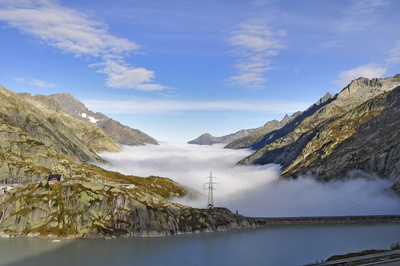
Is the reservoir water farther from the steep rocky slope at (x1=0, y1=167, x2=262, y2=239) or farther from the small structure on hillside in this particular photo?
the small structure on hillside

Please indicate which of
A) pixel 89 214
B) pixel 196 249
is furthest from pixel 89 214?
pixel 196 249

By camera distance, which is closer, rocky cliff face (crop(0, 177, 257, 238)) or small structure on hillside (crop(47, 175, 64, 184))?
rocky cliff face (crop(0, 177, 257, 238))

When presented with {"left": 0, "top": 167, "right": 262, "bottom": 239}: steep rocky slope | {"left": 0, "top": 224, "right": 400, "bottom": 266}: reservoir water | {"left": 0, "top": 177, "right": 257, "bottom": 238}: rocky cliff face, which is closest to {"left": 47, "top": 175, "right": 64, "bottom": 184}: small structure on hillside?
{"left": 0, "top": 167, "right": 262, "bottom": 239}: steep rocky slope

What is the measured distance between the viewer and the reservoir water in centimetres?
11462

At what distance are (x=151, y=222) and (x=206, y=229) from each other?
106ft

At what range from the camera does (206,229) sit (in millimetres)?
174750

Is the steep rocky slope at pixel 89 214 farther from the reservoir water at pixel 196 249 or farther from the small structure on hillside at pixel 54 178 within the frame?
the small structure on hillside at pixel 54 178

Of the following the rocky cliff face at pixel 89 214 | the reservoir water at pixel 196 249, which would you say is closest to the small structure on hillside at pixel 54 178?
the rocky cliff face at pixel 89 214

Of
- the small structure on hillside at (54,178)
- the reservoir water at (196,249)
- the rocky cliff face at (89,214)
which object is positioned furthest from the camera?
the small structure on hillside at (54,178)

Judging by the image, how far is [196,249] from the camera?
5290 inches

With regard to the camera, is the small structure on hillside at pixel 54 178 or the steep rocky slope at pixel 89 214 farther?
the small structure on hillside at pixel 54 178

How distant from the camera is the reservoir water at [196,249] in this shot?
376 feet

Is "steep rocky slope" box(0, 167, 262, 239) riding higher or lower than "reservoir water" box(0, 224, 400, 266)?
higher

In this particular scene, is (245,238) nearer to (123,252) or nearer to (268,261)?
(268,261)
